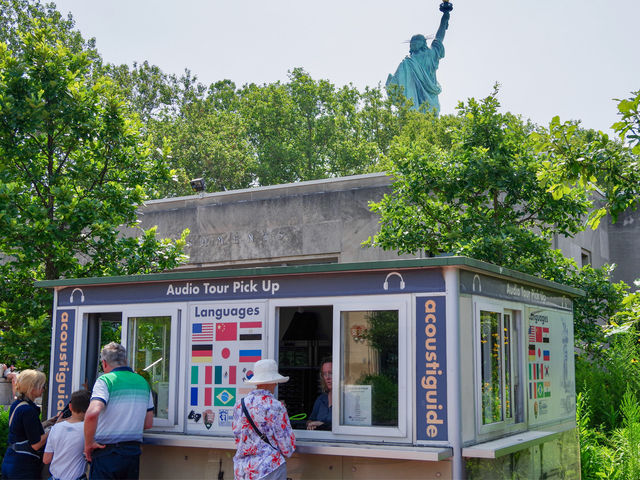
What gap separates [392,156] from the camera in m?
13.5

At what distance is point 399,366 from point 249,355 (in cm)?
163

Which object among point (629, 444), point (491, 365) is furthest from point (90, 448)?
point (629, 444)

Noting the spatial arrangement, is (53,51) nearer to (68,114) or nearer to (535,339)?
(68,114)

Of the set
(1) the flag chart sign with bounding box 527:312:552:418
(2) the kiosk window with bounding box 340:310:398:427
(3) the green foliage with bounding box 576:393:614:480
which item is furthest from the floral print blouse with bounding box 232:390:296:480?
(3) the green foliage with bounding box 576:393:614:480

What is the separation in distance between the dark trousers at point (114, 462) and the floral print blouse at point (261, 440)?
1147 millimetres

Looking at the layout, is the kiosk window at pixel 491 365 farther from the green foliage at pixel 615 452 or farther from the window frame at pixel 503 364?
the green foliage at pixel 615 452

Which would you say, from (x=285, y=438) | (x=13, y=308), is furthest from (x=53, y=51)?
(x=285, y=438)

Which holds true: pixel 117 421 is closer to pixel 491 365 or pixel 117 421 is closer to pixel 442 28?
pixel 491 365

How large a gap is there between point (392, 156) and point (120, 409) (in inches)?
311

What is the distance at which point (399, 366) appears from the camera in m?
6.61

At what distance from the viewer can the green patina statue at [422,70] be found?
5753cm

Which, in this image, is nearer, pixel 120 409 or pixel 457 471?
pixel 457 471

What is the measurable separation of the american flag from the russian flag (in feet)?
1.30

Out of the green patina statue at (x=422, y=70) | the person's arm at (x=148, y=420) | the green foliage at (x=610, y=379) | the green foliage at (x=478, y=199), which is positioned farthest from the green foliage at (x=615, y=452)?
the green patina statue at (x=422, y=70)
